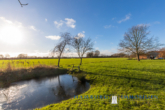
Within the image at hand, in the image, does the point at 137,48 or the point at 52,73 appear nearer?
the point at 52,73

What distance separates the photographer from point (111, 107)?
3754 mm

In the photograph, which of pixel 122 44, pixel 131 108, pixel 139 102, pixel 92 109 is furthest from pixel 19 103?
pixel 122 44

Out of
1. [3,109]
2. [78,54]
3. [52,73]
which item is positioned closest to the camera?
[3,109]

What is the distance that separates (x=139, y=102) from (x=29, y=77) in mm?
15339

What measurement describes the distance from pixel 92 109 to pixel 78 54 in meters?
24.8

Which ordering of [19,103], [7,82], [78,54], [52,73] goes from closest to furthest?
1. [19,103]
2. [7,82]
3. [52,73]
4. [78,54]

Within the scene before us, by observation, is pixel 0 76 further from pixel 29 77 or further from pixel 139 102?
pixel 139 102

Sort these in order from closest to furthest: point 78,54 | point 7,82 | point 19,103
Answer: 1. point 19,103
2. point 7,82
3. point 78,54

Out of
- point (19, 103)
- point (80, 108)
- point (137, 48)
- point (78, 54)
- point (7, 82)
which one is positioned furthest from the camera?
point (137, 48)

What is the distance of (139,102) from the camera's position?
3.99 meters

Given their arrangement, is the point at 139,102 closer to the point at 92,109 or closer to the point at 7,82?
the point at 92,109

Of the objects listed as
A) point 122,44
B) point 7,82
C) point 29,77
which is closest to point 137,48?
point 122,44

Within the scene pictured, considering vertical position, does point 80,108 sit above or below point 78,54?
below

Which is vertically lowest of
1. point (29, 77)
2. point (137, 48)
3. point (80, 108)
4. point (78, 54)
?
point (29, 77)
